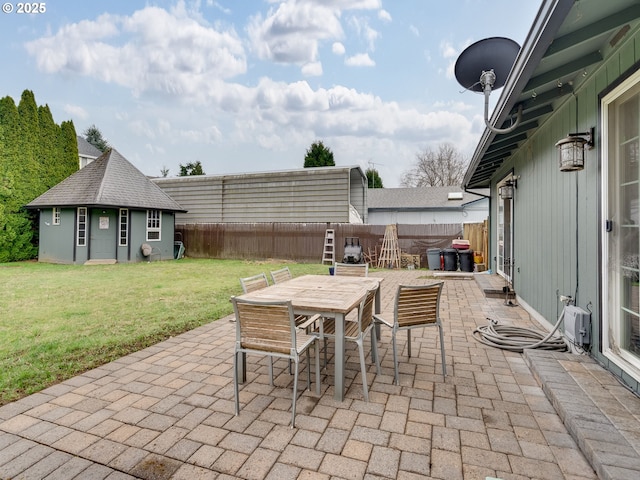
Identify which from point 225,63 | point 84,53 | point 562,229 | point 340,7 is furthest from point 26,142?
point 562,229

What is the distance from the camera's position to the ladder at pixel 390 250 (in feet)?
40.6

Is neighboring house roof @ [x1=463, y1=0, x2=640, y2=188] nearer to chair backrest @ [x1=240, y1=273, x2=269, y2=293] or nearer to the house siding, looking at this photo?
the house siding

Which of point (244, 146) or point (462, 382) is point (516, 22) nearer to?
point (462, 382)

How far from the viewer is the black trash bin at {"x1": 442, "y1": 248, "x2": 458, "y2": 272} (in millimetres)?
10586

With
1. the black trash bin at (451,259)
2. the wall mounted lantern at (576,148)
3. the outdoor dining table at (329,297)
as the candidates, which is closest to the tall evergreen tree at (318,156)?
the black trash bin at (451,259)

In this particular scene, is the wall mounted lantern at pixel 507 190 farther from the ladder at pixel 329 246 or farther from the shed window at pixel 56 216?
the shed window at pixel 56 216

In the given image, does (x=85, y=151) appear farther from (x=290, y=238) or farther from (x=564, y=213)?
(x=564, y=213)

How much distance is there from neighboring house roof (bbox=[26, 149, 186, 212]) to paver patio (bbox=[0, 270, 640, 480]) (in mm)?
11291

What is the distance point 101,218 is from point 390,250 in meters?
10.7

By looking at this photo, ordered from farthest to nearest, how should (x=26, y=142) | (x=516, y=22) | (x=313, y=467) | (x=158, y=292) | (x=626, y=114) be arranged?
(x=26, y=142) → (x=158, y=292) → (x=516, y=22) → (x=626, y=114) → (x=313, y=467)

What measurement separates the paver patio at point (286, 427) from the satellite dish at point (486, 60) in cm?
348

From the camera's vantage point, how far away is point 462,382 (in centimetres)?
279

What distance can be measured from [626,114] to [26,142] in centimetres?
1767

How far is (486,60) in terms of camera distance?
4285mm
